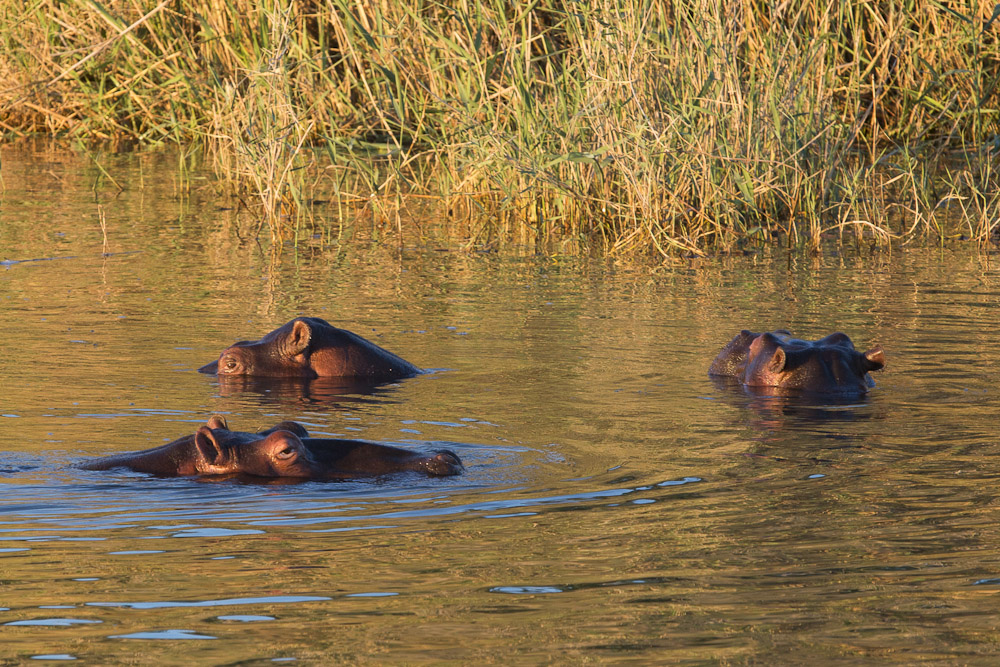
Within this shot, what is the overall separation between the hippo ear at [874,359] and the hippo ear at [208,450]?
9.67 ft

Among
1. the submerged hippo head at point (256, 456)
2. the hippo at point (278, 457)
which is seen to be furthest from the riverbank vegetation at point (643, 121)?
the submerged hippo head at point (256, 456)

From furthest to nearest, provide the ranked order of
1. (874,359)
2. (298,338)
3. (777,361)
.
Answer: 1. (298,338)
2. (777,361)
3. (874,359)

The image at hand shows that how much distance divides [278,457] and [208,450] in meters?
0.22

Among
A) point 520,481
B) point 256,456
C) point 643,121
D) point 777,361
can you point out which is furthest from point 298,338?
point 643,121

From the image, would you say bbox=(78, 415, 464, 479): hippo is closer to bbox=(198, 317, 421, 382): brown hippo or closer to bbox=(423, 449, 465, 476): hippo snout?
bbox=(423, 449, 465, 476): hippo snout

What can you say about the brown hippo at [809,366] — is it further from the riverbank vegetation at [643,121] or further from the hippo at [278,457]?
the riverbank vegetation at [643,121]

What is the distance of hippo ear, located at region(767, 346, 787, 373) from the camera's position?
7133 millimetres

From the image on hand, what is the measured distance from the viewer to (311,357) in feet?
25.1

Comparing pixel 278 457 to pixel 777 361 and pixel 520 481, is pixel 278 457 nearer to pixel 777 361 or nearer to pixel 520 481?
pixel 520 481

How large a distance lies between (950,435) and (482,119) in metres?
6.60

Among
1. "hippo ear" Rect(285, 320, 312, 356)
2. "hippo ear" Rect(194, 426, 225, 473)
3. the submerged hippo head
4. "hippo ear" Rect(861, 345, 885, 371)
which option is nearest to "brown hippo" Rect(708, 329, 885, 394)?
"hippo ear" Rect(861, 345, 885, 371)

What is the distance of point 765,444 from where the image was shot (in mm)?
6043

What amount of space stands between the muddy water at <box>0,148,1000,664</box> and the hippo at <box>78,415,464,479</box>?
8 centimetres

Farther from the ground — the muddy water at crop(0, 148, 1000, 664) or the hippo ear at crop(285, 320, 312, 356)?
the hippo ear at crop(285, 320, 312, 356)
